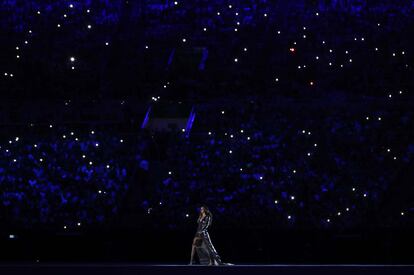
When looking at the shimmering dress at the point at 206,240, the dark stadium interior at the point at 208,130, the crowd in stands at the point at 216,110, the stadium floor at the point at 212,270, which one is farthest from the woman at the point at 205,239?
the crowd in stands at the point at 216,110

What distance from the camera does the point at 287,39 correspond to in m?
23.1

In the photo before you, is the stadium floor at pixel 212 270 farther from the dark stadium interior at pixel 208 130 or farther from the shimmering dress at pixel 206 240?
the dark stadium interior at pixel 208 130

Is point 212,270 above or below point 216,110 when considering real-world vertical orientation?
below

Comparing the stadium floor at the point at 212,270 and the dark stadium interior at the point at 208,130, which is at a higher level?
the dark stadium interior at the point at 208,130

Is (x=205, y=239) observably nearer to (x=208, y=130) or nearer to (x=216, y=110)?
(x=208, y=130)

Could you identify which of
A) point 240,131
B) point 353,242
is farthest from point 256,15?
point 353,242

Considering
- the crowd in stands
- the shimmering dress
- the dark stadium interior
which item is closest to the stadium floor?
the shimmering dress

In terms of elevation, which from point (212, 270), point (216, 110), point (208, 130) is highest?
point (216, 110)

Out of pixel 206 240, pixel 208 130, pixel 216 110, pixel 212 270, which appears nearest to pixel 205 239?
pixel 206 240

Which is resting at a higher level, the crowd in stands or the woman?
the crowd in stands

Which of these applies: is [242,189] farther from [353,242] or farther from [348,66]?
[348,66]

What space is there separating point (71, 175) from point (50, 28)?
6885 millimetres

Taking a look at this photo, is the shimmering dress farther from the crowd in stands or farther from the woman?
the crowd in stands

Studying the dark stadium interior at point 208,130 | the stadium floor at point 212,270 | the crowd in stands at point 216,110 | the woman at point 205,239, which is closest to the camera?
the stadium floor at point 212,270
